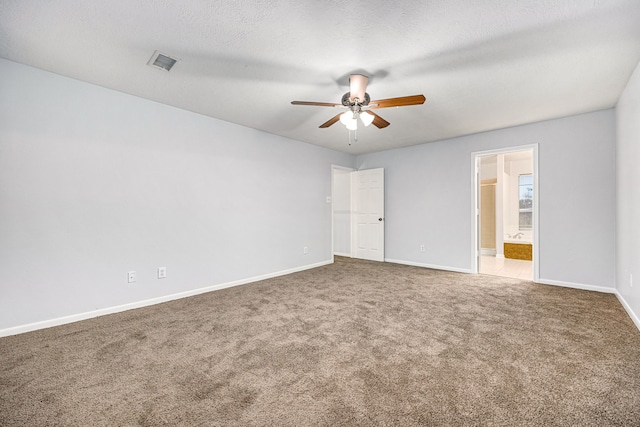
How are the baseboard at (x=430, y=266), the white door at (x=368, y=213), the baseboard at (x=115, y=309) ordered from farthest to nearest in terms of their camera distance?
the white door at (x=368, y=213)
the baseboard at (x=430, y=266)
the baseboard at (x=115, y=309)

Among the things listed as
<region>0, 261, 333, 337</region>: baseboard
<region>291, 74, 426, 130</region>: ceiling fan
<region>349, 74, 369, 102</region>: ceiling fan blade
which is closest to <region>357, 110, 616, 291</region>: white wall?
<region>291, 74, 426, 130</region>: ceiling fan

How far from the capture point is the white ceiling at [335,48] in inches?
73.2

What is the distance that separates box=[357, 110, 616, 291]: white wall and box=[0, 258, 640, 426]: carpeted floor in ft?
2.37

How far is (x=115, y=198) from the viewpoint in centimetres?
308

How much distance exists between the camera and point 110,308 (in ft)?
9.89

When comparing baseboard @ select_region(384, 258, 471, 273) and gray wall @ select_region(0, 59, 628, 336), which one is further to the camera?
baseboard @ select_region(384, 258, 471, 273)

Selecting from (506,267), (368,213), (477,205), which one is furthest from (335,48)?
(506,267)

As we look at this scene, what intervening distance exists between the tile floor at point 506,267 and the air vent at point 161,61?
18.0 feet

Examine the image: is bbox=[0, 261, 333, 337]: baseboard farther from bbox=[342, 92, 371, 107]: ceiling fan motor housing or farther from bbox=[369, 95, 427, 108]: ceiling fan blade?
bbox=[369, 95, 427, 108]: ceiling fan blade

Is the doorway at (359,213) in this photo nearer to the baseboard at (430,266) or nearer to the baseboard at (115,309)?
the baseboard at (430,266)

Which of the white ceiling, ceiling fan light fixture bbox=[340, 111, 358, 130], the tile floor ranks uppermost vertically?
the white ceiling

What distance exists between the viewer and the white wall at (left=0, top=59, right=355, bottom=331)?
2.56 meters

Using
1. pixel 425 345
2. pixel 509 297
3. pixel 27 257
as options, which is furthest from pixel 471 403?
pixel 27 257

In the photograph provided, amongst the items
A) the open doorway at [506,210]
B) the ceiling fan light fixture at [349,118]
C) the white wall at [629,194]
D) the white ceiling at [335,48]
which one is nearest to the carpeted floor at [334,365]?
the white wall at [629,194]
